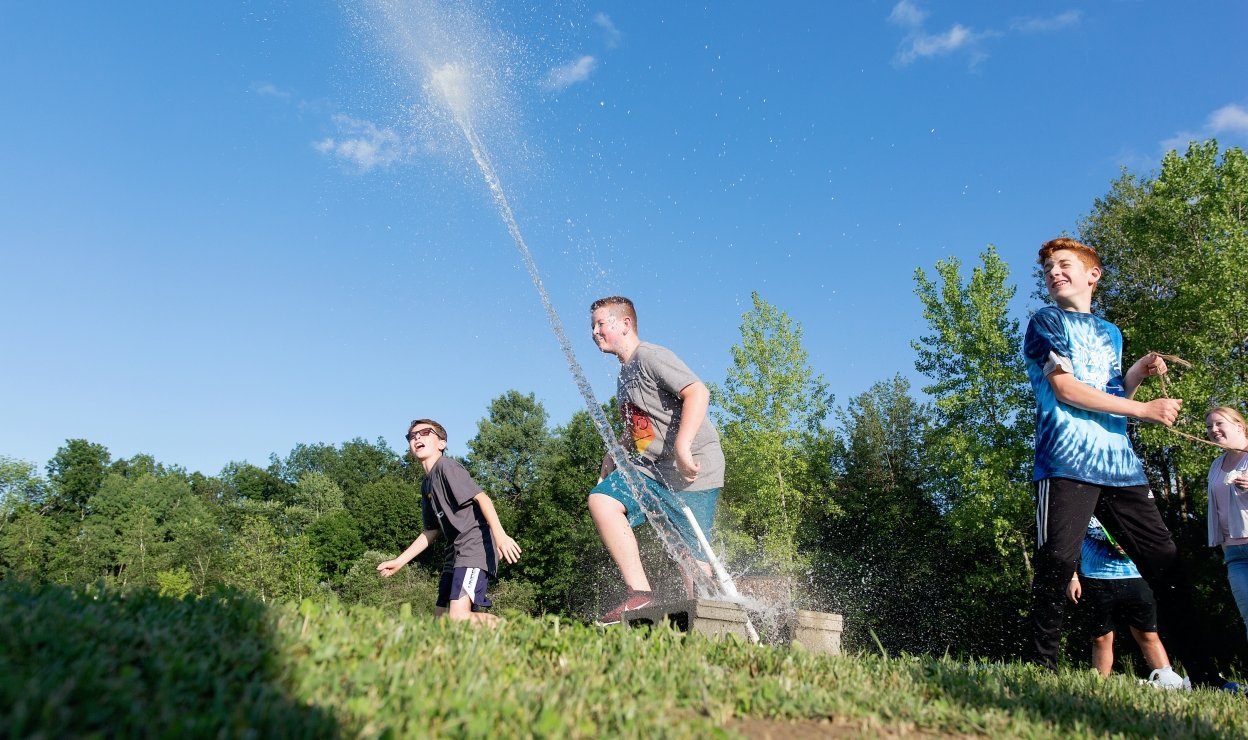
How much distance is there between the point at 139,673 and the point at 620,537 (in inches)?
166

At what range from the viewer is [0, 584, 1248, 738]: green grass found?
174cm

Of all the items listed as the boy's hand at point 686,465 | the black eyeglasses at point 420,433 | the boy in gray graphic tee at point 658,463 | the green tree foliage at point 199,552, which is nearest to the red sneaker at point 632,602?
the boy in gray graphic tee at point 658,463

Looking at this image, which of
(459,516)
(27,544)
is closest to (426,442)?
(459,516)

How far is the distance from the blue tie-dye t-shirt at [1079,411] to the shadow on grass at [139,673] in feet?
16.1

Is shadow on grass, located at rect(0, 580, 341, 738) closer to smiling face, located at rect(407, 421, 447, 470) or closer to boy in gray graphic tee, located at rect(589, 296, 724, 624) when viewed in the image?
boy in gray graphic tee, located at rect(589, 296, 724, 624)

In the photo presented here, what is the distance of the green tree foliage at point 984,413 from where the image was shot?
27.1 metres

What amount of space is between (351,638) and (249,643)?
0.33 metres

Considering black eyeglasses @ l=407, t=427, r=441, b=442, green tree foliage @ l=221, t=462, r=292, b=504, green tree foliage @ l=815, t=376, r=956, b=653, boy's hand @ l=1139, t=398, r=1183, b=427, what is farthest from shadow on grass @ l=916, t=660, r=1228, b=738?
green tree foliage @ l=221, t=462, r=292, b=504

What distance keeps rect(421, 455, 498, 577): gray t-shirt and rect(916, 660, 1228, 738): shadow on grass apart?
15.4ft

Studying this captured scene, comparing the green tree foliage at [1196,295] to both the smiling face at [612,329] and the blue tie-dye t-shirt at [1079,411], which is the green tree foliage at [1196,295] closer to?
the blue tie-dye t-shirt at [1079,411]

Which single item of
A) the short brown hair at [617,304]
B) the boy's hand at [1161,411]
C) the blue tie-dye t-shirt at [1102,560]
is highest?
the short brown hair at [617,304]

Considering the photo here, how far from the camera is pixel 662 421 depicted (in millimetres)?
6234

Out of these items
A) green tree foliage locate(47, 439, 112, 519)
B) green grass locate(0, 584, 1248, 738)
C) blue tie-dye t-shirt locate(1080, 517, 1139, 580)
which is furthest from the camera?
green tree foliage locate(47, 439, 112, 519)

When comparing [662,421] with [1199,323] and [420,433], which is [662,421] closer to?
[420,433]
